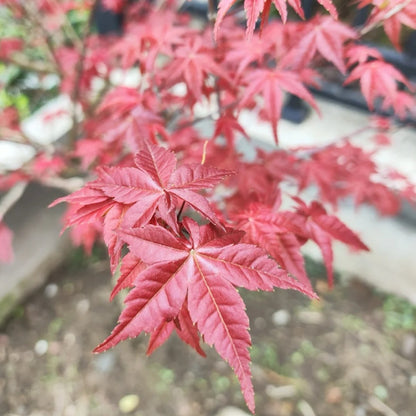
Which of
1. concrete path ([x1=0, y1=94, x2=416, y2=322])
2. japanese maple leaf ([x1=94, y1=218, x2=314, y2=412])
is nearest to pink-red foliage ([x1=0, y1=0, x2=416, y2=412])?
japanese maple leaf ([x1=94, y1=218, x2=314, y2=412])

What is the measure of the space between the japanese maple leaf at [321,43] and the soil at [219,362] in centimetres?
158

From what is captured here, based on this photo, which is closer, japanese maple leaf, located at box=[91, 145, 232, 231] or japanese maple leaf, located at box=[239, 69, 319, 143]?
japanese maple leaf, located at box=[91, 145, 232, 231]

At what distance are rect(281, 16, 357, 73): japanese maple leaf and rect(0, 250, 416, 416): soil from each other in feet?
5.17

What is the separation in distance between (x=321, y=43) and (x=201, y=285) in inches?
32.5

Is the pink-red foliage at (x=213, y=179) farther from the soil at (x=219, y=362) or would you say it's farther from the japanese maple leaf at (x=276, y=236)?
the soil at (x=219, y=362)

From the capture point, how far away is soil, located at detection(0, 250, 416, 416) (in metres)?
2.02

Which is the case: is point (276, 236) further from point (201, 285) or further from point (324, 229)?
point (201, 285)

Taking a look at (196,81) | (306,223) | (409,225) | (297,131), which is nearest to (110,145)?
(196,81)

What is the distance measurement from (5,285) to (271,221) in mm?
1978

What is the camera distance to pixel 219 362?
84.9 inches

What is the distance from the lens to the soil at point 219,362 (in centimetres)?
202

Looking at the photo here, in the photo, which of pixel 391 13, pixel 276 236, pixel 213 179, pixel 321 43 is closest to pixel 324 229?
pixel 276 236

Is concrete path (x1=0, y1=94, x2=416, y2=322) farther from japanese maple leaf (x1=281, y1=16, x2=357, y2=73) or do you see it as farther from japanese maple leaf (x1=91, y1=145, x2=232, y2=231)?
japanese maple leaf (x1=91, y1=145, x2=232, y2=231)

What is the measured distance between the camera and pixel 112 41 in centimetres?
220
